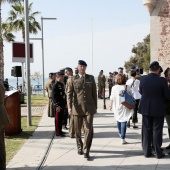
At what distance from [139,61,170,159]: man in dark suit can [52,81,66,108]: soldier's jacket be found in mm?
2926

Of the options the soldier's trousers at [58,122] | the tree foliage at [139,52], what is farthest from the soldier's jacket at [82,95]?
the tree foliage at [139,52]

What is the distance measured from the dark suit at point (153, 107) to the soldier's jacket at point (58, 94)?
2926 mm

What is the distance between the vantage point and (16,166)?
6.08 meters

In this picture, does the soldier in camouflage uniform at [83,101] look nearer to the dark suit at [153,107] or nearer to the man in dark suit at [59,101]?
the dark suit at [153,107]

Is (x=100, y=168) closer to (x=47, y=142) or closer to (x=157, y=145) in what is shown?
(x=157, y=145)

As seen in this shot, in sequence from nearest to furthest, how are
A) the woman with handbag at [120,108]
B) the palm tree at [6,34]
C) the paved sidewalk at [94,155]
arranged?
the paved sidewalk at [94,155] < the woman with handbag at [120,108] < the palm tree at [6,34]

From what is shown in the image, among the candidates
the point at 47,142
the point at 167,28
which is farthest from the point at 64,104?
the point at 167,28

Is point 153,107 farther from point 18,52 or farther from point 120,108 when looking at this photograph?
point 18,52

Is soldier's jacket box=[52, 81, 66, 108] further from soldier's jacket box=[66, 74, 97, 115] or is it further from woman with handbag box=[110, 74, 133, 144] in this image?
soldier's jacket box=[66, 74, 97, 115]

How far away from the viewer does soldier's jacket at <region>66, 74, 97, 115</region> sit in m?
6.55

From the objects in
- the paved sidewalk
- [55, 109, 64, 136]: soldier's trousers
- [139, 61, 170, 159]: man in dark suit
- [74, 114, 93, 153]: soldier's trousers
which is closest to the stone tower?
the paved sidewalk

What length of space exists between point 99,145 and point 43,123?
4.36m

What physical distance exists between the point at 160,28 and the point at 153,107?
11.6m

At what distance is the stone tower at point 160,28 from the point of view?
17016 mm
